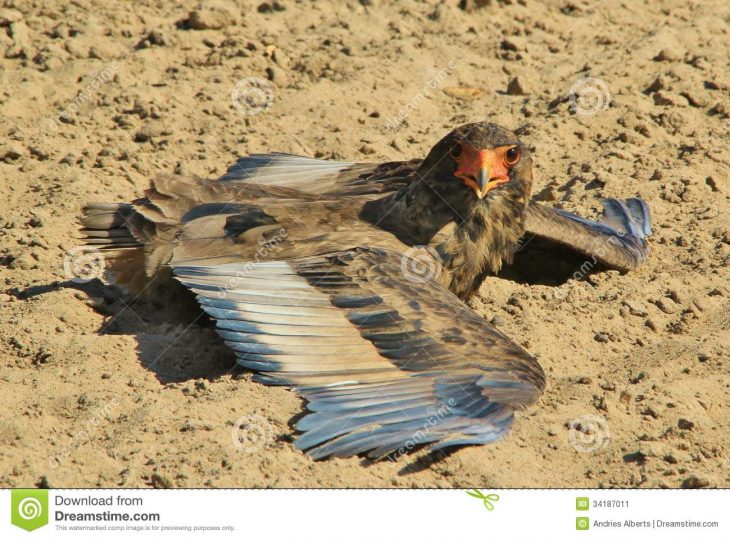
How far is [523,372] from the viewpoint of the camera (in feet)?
17.5

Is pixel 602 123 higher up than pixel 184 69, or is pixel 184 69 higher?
pixel 184 69

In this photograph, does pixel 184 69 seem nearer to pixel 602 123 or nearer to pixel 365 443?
pixel 602 123

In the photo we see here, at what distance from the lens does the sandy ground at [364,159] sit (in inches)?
196

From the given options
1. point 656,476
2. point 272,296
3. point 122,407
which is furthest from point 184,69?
point 656,476

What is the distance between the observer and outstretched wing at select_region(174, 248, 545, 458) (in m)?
4.98

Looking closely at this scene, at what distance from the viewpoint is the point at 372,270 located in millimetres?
5754

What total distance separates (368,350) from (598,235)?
227cm

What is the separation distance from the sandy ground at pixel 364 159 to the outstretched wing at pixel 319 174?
0.34 metres

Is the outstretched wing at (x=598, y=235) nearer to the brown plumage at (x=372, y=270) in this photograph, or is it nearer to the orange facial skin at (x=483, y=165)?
the brown plumage at (x=372, y=270)

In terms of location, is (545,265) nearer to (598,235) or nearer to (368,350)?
(598,235)

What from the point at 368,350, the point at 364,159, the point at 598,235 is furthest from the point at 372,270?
the point at 364,159

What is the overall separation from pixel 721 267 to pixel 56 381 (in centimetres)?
404

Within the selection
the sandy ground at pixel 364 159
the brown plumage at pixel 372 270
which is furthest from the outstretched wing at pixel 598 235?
the sandy ground at pixel 364 159
